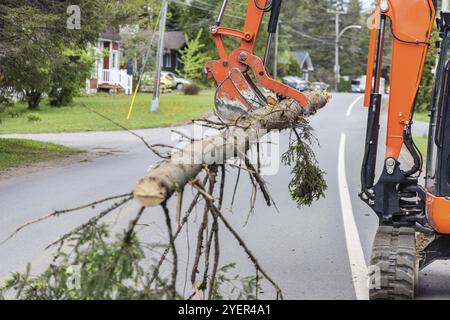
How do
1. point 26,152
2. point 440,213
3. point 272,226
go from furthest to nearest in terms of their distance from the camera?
point 26,152, point 272,226, point 440,213

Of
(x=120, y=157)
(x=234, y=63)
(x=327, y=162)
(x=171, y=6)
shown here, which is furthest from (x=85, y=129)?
(x=171, y=6)

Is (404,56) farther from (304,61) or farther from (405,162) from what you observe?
(304,61)

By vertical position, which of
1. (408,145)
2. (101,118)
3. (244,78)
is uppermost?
(244,78)

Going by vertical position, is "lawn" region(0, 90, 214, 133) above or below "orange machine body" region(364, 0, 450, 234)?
below

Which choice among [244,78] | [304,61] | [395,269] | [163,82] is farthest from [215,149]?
→ [304,61]

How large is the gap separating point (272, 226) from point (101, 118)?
915 inches

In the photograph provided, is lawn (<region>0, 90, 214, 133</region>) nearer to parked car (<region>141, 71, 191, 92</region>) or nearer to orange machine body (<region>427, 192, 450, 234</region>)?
parked car (<region>141, 71, 191, 92</region>)

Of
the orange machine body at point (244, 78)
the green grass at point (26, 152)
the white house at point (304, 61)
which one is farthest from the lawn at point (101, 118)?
the white house at point (304, 61)

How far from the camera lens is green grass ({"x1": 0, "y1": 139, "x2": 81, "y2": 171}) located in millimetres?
18984

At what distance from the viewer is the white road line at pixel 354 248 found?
8.25 metres

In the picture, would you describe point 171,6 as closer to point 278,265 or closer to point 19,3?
point 19,3

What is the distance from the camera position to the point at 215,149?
6.84m

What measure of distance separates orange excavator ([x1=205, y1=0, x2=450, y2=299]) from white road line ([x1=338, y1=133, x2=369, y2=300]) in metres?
0.53

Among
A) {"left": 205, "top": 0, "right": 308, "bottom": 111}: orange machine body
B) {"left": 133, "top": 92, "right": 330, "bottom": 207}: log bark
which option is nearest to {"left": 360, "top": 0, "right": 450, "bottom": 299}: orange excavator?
{"left": 133, "top": 92, "right": 330, "bottom": 207}: log bark
